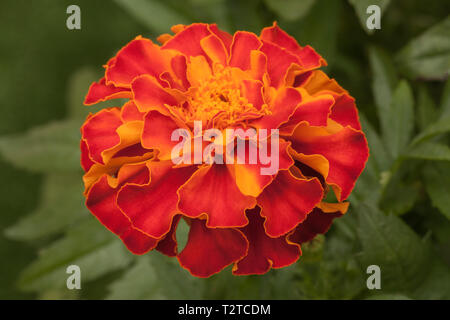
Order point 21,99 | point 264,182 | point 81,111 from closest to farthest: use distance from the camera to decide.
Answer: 1. point 264,182
2. point 81,111
3. point 21,99

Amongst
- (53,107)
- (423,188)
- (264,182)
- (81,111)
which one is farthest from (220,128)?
(53,107)

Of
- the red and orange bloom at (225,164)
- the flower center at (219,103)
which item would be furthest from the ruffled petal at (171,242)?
the flower center at (219,103)

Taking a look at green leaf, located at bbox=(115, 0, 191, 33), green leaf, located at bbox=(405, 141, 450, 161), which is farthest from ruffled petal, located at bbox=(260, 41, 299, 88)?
green leaf, located at bbox=(115, 0, 191, 33)

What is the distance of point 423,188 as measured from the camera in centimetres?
75

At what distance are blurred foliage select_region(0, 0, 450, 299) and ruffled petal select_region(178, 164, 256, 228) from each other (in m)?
0.14

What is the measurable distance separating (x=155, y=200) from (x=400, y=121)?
385 mm

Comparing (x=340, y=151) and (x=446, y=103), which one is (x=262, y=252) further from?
(x=446, y=103)

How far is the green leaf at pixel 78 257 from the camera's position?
81 cm

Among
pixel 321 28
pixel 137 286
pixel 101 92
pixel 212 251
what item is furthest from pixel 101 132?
pixel 321 28

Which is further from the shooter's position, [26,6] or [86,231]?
[26,6]

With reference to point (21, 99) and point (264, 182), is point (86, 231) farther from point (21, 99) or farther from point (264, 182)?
point (21, 99)

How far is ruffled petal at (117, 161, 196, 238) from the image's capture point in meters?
0.50
